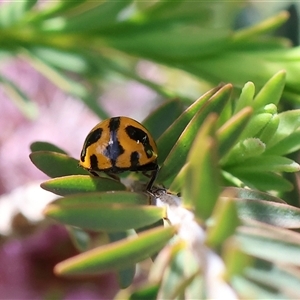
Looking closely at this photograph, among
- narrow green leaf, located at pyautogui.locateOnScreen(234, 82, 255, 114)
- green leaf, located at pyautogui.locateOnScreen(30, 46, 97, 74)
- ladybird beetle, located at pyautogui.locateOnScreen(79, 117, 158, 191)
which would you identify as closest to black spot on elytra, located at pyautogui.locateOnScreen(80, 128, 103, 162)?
ladybird beetle, located at pyautogui.locateOnScreen(79, 117, 158, 191)

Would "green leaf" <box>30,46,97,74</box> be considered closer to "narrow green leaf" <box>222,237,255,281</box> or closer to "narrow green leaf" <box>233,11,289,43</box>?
"narrow green leaf" <box>233,11,289,43</box>

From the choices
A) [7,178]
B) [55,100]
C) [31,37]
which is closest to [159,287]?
[31,37]

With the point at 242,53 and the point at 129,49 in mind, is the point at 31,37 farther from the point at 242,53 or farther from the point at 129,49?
the point at 242,53

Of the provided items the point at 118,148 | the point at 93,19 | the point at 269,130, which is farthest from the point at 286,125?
the point at 93,19

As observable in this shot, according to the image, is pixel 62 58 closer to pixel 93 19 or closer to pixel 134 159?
pixel 93 19

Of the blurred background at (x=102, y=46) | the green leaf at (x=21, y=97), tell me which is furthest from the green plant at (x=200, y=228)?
the green leaf at (x=21, y=97)
